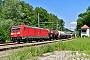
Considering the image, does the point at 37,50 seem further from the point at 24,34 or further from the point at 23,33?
the point at 24,34

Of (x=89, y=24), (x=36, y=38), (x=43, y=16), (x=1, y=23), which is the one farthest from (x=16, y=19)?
(x=89, y=24)

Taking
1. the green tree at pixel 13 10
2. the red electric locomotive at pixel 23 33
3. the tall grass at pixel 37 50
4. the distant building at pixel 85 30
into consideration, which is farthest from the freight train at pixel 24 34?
the distant building at pixel 85 30

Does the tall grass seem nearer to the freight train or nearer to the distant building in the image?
the freight train

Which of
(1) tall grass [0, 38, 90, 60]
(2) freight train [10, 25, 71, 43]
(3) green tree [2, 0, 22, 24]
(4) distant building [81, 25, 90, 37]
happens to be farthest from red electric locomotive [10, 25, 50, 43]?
(4) distant building [81, 25, 90, 37]

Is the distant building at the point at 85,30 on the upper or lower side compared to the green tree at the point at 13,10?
lower

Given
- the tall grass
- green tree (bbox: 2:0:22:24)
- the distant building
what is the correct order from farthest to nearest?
the distant building < green tree (bbox: 2:0:22:24) < the tall grass

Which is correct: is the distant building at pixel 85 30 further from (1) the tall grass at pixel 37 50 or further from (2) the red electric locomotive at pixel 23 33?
(1) the tall grass at pixel 37 50

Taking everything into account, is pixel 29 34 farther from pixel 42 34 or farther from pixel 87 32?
pixel 87 32

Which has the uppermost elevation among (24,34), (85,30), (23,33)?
(85,30)

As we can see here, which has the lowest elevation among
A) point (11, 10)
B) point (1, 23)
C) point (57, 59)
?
point (57, 59)

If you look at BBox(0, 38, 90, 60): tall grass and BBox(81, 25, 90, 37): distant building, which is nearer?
BBox(0, 38, 90, 60): tall grass

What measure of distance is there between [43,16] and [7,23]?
181 feet

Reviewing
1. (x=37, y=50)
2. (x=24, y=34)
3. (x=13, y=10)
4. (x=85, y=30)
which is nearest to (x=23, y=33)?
(x=24, y=34)

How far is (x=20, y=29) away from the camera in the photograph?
118 ft
